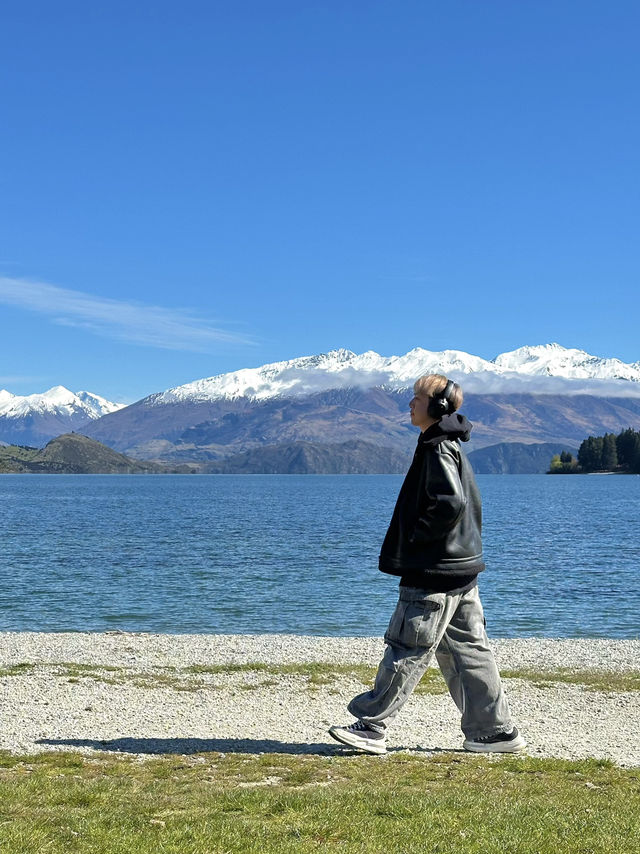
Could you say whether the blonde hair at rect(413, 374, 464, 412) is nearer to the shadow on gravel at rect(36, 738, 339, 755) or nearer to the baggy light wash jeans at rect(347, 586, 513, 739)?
the baggy light wash jeans at rect(347, 586, 513, 739)

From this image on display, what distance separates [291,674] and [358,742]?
10.4m

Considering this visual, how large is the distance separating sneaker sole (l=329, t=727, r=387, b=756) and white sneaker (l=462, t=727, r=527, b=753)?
1.29 m

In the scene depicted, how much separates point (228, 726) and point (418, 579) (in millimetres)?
5986

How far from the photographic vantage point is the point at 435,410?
11758 millimetres

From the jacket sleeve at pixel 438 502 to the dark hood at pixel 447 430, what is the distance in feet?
0.99

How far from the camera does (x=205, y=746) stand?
13672 millimetres

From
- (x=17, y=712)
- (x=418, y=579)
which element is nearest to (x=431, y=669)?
(x=17, y=712)

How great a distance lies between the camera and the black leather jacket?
11383mm

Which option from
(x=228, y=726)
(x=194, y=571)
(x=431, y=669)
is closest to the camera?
(x=228, y=726)

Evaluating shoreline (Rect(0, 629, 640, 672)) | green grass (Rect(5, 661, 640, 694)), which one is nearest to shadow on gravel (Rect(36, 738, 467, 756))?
green grass (Rect(5, 661, 640, 694))

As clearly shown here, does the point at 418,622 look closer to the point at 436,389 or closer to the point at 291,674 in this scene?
the point at 436,389

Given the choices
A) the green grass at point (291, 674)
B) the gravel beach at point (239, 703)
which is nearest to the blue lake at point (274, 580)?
the gravel beach at point (239, 703)

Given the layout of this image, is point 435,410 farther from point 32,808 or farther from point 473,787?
point 32,808

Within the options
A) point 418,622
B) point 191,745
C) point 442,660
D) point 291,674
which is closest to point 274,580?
point 291,674
